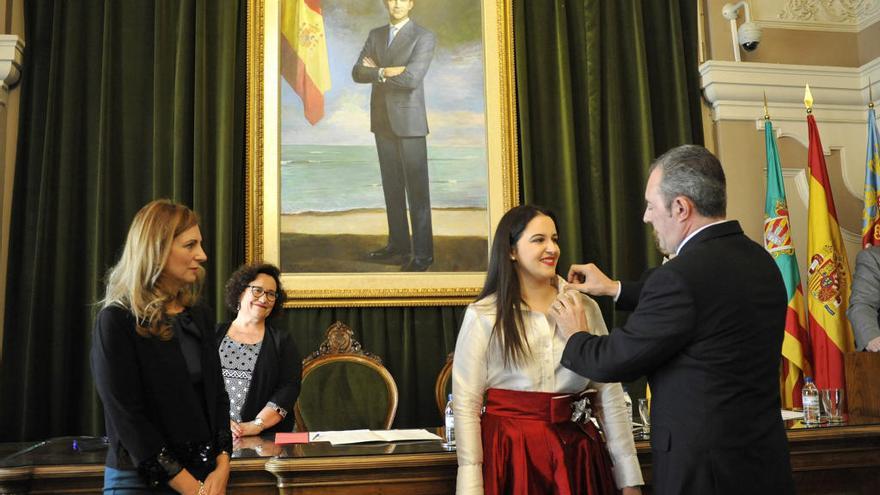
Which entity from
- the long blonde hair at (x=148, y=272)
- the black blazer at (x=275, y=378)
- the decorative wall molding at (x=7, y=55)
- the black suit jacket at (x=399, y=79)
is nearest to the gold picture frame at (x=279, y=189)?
the black suit jacket at (x=399, y=79)

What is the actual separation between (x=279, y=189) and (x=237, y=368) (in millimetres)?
1467

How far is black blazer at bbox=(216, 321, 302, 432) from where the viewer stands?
3650 mm

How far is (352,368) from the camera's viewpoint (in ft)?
14.0

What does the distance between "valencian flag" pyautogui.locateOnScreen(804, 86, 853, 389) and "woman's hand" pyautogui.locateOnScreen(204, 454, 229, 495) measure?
12.5 ft

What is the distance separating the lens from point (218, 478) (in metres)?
2.23

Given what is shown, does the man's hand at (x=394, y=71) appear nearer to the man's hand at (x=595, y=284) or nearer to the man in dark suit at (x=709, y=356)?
the man's hand at (x=595, y=284)

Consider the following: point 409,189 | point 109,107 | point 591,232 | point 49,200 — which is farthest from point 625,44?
point 49,200

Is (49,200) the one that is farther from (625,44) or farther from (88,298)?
(625,44)

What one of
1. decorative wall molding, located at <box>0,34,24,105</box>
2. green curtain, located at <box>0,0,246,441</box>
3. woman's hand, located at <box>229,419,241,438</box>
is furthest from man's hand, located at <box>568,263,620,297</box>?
decorative wall molding, located at <box>0,34,24,105</box>

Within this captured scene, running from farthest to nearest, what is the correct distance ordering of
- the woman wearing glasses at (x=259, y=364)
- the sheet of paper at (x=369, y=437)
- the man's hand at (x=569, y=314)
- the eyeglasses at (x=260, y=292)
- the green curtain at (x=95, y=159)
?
the green curtain at (x=95, y=159) < the eyeglasses at (x=260, y=292) < the woman wearing glasses at (x=259, y=364) < the sheet of paper at (x=369, y=437) < the man's hand at (x=569, y=314)

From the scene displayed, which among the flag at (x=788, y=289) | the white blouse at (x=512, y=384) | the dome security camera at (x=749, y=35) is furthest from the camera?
the dome security camera at (x=749, y=35)

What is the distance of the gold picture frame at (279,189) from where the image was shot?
482 cm

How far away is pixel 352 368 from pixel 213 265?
115cm

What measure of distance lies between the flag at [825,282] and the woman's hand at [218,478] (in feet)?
12.5
